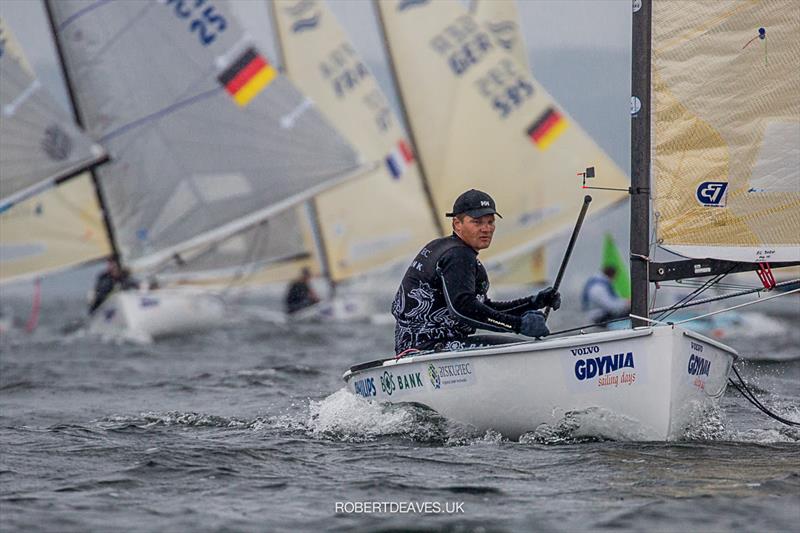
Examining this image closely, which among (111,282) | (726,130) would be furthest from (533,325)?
(111,282)

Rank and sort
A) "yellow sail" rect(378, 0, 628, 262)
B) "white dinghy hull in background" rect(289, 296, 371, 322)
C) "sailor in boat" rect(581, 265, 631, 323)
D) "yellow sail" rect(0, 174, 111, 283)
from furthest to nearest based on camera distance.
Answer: "white dinghy hull in background" rect(289, 296, 371, 322) → "yellow sail" rect(378, 0, 628, 262) → "yellow sail" rect(0, 174, 111, 283) → "sailor in boat" rect(581, 265, 631, 323)

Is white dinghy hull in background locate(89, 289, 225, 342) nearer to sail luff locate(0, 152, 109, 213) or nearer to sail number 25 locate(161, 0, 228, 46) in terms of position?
sail luff locate(0, 152, 109, 213)

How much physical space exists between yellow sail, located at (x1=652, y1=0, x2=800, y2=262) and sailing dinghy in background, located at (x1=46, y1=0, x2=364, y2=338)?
34.7ft

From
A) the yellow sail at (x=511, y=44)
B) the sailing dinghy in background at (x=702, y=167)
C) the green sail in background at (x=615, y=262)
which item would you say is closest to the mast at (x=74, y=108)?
the green sail in background at (x=615, y=262)

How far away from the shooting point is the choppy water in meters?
4.76

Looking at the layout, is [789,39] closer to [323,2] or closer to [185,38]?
[185,38]

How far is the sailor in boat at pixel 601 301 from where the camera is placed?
38.6ft

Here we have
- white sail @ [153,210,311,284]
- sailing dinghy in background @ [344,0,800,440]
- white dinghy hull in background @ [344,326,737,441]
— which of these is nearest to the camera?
white dinghy hull in background @ [344,326,737,441]

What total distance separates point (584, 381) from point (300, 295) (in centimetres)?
1871

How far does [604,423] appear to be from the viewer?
621 centimetres

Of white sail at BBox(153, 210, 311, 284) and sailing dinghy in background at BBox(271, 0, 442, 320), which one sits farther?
sailing dinghy in background at BBox(271, 0, 442, 320)

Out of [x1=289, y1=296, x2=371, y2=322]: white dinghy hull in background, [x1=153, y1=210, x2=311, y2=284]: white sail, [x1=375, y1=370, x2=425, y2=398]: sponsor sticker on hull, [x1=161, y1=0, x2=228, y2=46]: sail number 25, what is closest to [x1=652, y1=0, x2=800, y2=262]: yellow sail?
[x1=375, y1=370, x2=425, y2=398]: sponsor sticker on hull

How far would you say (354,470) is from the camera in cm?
579

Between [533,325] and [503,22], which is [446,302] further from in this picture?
[503,22]
